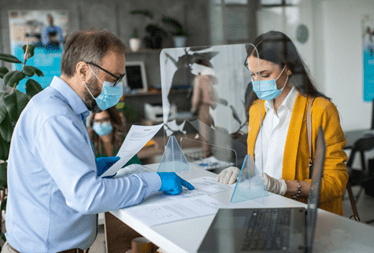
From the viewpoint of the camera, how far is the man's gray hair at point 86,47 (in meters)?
1.26

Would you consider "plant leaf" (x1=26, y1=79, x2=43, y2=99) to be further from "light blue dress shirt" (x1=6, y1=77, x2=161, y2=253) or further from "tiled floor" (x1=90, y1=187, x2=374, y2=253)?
"tiled floor" (x1=90, y1=187, x2=374, y2=253)

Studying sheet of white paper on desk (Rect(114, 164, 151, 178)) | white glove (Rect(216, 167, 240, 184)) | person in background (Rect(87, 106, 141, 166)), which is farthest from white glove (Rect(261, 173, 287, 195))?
person in background (Rect(87, 106, 141, 166))

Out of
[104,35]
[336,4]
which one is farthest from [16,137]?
[336,4]

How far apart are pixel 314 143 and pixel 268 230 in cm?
70

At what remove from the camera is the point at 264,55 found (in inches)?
60.5

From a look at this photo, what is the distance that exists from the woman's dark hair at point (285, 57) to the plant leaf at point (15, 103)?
1.23m

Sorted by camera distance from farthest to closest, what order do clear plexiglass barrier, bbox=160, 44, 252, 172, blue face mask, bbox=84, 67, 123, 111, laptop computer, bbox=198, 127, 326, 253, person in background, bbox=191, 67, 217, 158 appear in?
person in background, bbox=191, 67, 217, 158, clear plexiglass barrier, bbox=160, 44, 252, 172, blue face mask, bbox=84, 67, 123, 111, laptop computer, bbox=198, 127, 326, 253

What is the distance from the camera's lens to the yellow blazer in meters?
1.42

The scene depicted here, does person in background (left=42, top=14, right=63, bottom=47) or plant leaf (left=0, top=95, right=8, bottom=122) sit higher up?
person in background (left=42, top=14, right=63, bottom=47)

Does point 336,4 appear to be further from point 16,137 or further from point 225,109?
point 16,137

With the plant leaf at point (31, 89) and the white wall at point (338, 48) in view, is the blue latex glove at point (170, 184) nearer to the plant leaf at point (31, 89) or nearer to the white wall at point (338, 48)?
the plant leaf at point (31, 89)

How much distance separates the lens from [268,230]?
0.90 m

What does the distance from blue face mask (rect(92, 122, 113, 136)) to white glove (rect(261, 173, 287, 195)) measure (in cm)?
173

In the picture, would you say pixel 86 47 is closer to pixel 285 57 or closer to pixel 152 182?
pixel 152 182
